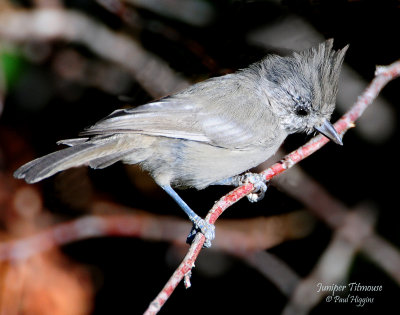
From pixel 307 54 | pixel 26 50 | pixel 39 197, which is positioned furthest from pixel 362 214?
pixel 26 50

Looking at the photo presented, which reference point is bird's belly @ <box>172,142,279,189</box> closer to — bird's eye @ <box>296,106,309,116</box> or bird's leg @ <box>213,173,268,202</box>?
bird's leg @ <box>213,173,268,202</box>

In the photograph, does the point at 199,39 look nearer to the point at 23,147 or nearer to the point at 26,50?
the point at 26,50

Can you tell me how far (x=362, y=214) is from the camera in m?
3.83

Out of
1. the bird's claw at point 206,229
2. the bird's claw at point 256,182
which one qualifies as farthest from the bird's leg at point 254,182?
the bird's claw at point 206,229

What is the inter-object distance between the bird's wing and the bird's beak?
0.44m

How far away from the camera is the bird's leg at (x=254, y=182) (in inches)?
126

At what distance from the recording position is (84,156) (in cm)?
296

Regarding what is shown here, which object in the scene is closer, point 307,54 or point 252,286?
point 307,54

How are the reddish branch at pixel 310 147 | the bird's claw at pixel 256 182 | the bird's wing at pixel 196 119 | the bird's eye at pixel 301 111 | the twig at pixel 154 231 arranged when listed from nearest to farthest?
the reddish branch at pixel 310 147 → the bird's wing at pixel 196 119 → the bird's claw at pixel 256 182 → the bird's eye at pixel 301 111 → the twig at pixel 154 231

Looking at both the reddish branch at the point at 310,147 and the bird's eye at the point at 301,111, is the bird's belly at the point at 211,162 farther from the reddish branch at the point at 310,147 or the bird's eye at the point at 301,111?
the bird's eye at the point at 301,111

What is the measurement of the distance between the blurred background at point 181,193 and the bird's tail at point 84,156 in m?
1.04

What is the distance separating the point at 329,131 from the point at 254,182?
598 mm

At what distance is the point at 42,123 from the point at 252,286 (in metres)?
2.49

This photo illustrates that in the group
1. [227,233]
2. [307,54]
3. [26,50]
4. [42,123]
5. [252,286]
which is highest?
[307,54]
